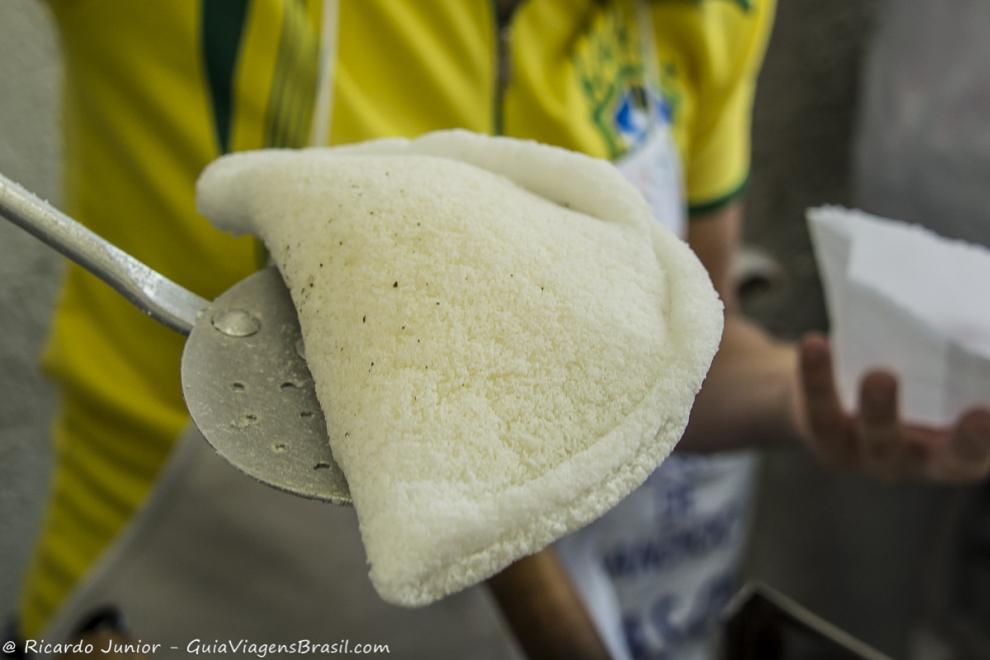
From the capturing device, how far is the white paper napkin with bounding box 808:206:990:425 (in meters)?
0.34

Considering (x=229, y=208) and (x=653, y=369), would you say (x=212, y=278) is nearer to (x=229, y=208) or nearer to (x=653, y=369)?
(x=229, y=208)

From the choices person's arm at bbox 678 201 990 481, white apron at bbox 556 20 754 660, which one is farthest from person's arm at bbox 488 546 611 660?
white apron at bbox 556 20 754 660

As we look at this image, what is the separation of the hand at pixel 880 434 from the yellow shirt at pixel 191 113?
179 millimetres

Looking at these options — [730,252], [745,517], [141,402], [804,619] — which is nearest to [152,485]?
[141,402]

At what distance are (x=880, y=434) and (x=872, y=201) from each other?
0.41 metres

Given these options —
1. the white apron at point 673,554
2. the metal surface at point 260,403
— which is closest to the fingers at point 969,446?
the white apron at point 673,554

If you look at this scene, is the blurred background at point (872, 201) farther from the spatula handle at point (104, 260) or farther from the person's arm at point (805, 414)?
the spatula handle at point (104, 260)

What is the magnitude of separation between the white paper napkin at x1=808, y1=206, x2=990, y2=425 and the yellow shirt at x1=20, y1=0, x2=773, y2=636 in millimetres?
113

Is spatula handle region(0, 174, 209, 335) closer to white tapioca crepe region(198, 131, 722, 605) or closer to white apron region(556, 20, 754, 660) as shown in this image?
white tapioca crepe region(198, 131, 722, 605)

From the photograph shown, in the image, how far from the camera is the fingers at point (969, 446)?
40 centimetres

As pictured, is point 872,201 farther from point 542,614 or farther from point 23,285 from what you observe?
point 23,285

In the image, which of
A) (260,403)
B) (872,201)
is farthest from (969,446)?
(872,201)

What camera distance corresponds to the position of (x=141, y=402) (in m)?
0.44

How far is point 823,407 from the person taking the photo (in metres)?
0.52
